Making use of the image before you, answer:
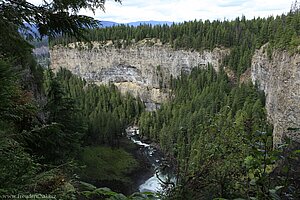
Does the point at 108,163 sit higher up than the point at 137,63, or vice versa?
the point at 137,63

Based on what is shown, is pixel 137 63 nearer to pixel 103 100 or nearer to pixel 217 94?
pixel 103 100

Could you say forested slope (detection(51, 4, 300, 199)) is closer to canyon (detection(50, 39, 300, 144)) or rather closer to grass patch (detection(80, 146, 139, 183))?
canyon (detection(50, 39, 300, 144))

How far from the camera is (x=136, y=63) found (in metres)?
77.4

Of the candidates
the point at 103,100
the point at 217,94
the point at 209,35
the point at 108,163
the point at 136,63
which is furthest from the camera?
the point at 136,63

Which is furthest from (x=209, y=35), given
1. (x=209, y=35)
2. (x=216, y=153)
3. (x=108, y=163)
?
(x=216, y=153)

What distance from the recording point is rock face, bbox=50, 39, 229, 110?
7175 cm

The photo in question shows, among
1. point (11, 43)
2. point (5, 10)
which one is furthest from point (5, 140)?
point (5, 10)

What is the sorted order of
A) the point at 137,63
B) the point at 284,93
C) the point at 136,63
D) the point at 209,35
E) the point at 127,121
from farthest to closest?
the point at 136,63 → the point at 137,63 → the point at 127,121 → the point at 209,35 → the point at 284,93

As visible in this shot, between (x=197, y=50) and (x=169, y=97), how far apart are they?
1325 cm

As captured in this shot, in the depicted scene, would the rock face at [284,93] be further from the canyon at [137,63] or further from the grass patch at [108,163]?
the canyon at [137,63]

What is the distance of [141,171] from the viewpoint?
41.9 m

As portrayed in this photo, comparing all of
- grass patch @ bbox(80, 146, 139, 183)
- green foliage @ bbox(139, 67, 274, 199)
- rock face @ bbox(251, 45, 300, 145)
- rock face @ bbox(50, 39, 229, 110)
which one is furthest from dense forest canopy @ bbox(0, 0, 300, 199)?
rock face @ bbox(50, 39, 229, 110)

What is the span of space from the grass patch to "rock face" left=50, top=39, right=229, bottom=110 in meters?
28.9

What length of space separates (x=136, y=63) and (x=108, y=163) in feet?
132
